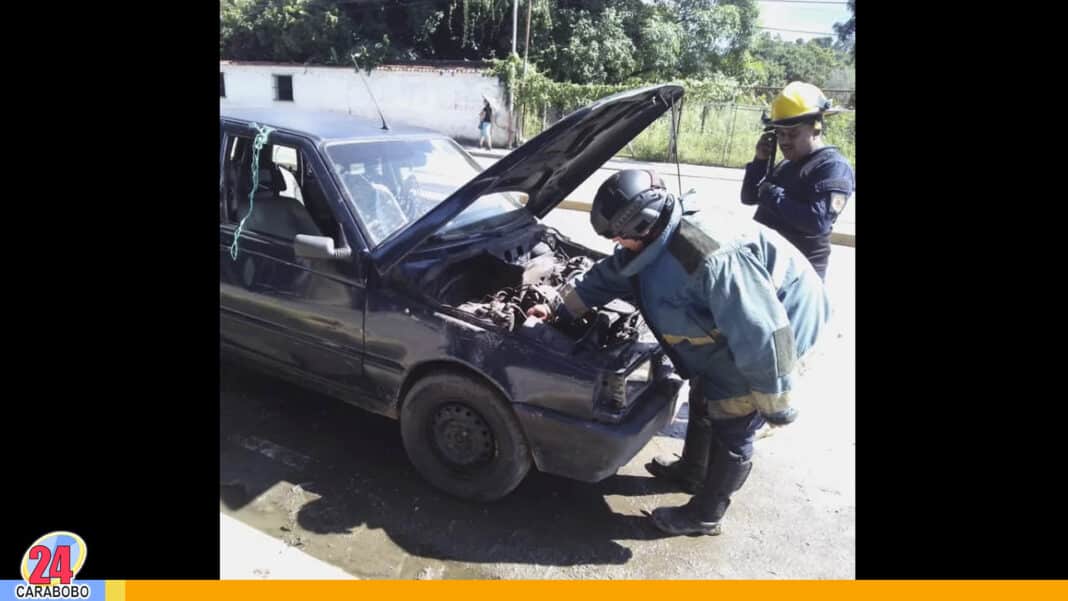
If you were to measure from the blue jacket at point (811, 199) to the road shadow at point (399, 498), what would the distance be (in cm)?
146

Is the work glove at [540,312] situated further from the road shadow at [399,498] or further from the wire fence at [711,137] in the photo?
the wire fence at [711,137]

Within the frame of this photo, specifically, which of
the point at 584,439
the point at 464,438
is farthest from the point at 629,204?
the point at 464,438

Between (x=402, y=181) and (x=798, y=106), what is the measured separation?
2044 mm

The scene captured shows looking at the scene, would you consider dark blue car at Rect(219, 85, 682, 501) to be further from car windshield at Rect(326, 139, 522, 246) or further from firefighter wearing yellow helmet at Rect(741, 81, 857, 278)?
firefighter wearing yellow helmet at Rect(741, 81, 857, 278)

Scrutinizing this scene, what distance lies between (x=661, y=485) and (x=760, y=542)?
0.55 m

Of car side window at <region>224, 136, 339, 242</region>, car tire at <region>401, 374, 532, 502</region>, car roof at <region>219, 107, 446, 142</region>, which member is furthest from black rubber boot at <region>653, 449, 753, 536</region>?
car roof at <region>219, 107, 446, 142</region>

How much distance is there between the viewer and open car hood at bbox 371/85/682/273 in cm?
285

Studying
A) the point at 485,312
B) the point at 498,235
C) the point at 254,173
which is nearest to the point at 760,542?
the point at 485,312

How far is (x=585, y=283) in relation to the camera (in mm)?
2943

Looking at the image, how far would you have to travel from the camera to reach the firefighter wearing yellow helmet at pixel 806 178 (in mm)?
3389

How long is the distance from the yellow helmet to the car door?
7.08ft
